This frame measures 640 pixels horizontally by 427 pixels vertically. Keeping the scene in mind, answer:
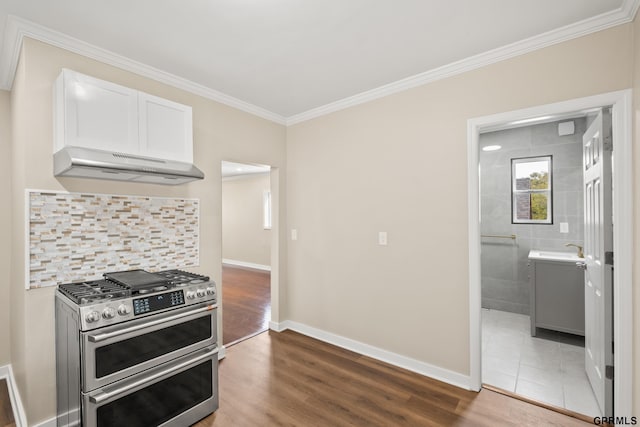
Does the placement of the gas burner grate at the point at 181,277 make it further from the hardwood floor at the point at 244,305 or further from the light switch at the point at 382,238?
the light switch at the point at 382,238

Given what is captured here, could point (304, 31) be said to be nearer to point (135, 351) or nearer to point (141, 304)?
point (141, 304)

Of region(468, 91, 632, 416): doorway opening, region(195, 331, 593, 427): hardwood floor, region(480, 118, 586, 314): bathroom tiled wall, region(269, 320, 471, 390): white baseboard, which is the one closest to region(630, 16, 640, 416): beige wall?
region(468, 91, 632, 416): doorway opening

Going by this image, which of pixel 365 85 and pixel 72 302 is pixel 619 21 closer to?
pixel 365 85

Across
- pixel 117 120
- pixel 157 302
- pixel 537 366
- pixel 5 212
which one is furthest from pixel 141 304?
pixel 537 366

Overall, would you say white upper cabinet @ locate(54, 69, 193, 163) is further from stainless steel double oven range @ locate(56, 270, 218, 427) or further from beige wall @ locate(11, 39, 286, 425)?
stainless steel double oven range @ locate(56, 270, 218, 427)

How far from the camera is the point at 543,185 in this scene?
3986mm

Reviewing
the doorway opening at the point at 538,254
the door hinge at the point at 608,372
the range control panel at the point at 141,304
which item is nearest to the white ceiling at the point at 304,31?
the doorway opening at the point at 538,254

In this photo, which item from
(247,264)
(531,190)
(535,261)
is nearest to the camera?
(535,261)

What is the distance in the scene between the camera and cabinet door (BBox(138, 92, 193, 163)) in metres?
2.20

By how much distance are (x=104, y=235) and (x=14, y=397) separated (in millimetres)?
1505

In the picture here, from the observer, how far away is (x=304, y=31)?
6.71ft

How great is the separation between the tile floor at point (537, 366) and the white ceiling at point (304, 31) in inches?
106

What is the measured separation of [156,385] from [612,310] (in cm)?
302

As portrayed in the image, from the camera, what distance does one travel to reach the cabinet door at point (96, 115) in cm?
187
